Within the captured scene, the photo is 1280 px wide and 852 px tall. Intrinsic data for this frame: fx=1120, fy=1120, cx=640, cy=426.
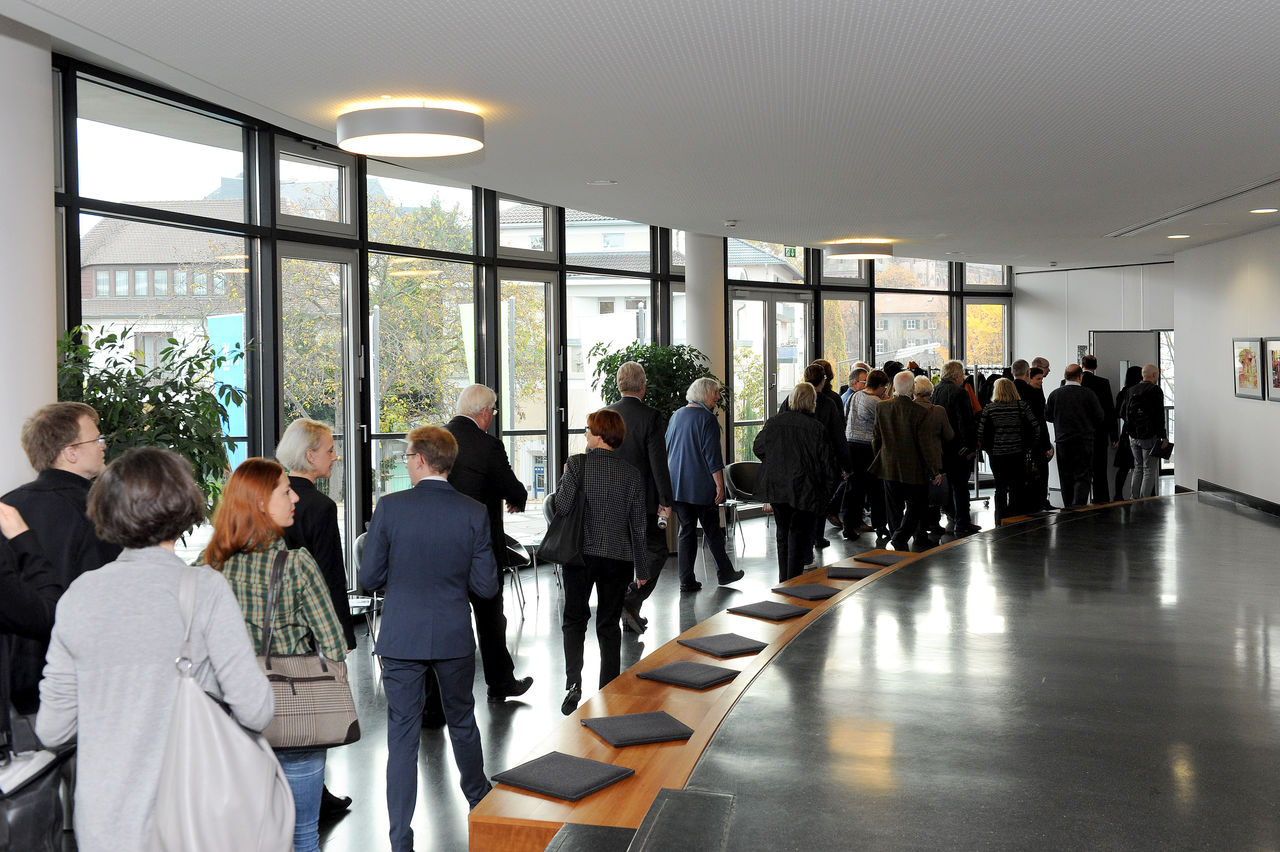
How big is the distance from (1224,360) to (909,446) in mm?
5590

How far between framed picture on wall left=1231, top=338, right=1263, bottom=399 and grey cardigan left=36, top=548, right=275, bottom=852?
39.5 ft

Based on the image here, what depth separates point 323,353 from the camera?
8.35 m

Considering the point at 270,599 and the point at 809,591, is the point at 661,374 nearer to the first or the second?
the point at 809,591

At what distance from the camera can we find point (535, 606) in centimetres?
886

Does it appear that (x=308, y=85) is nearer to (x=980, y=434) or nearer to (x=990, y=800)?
(x=990, y=800)

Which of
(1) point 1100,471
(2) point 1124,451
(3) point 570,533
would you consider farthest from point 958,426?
(3) point 570,533

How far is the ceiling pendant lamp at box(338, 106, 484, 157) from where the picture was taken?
5488 mm

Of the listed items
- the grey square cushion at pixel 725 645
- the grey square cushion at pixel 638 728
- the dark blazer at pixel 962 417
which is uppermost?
the dark blazer at pixel 962 417

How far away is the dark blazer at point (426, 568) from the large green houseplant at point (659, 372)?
6.31 metres

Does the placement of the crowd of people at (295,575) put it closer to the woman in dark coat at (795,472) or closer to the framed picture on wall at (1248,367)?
the woman in dark coat at (795,472)

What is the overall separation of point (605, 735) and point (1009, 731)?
4.49ft

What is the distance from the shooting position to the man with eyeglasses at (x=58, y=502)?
354 centimetres

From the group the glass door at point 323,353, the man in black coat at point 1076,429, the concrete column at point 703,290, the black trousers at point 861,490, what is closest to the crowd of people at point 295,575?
the glass door at point 323,353

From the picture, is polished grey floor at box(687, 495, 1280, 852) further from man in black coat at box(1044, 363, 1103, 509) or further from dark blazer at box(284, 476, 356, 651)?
man in black coat at box(1044, 363, 1103, 509)
